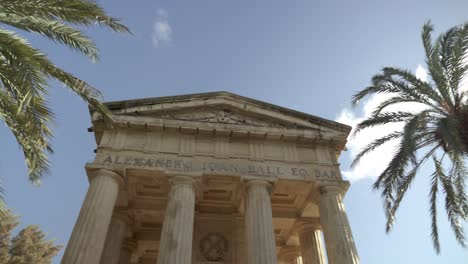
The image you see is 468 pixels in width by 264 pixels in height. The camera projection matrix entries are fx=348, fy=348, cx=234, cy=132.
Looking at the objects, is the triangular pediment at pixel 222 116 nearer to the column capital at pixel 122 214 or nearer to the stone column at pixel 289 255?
the column capital at pixel 122 214

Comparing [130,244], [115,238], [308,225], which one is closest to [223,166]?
[308,225]

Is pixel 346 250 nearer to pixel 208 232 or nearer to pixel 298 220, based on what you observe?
pixel 298 220

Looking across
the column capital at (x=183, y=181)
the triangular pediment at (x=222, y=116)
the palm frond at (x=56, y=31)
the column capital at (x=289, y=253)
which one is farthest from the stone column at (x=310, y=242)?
the palm frond at (x=56, y=31)

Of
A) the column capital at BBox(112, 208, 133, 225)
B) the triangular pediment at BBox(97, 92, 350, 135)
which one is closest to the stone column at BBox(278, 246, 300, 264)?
the triangular pediment at BBox(97, 92, 350, 135)

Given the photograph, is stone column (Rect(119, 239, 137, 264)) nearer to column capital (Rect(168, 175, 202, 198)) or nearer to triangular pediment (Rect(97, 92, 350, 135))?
column capital (Rect(168, 175, 202, 198))

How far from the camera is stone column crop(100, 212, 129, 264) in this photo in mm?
15484

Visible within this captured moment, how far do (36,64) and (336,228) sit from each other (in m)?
11.9

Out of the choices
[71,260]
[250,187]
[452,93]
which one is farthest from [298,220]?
[71,260]

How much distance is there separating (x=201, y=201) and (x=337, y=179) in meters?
7.07

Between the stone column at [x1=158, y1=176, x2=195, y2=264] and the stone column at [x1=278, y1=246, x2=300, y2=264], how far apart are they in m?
8.21

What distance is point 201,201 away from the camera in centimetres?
1834

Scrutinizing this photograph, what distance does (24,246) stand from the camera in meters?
29.7

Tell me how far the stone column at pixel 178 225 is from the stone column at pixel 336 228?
5.52 meters

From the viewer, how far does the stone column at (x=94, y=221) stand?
1184 cm
